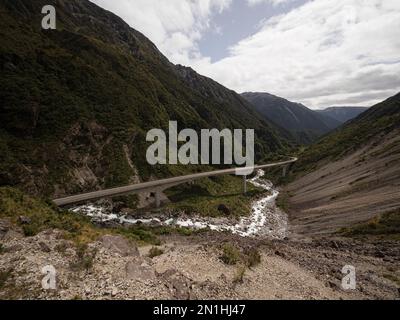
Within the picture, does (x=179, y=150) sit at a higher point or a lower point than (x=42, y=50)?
lower

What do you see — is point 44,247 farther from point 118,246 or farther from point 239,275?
point 239,275

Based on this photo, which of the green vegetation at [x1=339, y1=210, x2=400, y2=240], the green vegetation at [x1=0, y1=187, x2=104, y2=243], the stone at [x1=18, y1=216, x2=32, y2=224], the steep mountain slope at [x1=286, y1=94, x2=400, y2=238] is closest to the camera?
the green vegetation at [x1=0, y1=187, x2=104, y2=243]

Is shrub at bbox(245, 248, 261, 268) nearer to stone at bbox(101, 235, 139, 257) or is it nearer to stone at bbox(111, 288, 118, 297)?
stone at bbox(101, 235, 139, 257)

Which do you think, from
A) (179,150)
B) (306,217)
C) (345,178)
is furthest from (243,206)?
(179,150)

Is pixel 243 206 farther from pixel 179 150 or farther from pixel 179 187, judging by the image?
pixel 179 150

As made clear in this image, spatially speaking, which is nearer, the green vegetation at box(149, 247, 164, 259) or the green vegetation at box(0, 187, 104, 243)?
the green vegetation at box(0, 187, 104, 243)

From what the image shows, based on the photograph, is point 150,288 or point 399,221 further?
point 399,221

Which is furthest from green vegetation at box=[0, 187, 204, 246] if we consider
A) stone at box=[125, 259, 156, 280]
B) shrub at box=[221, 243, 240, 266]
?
shrub at box=[221, 243, 240, 266]

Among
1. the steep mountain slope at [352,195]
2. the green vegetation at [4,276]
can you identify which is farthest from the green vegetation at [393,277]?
the green vegetation at [4,276]
